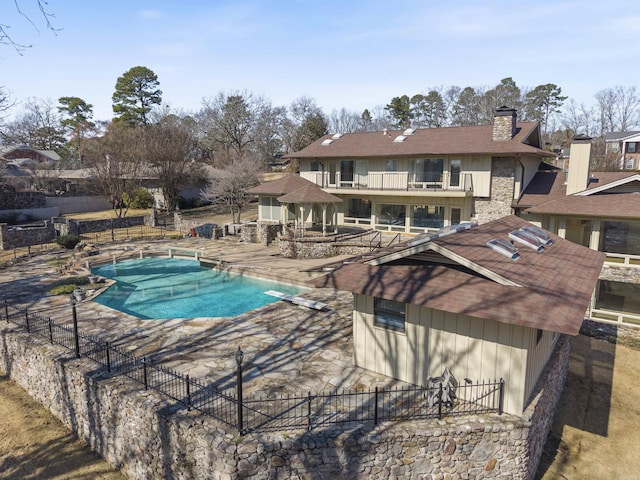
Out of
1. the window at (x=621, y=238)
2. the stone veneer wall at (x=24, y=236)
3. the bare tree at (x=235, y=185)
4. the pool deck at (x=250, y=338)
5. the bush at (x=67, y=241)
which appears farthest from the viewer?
the bare tree at (x=235, y=185)

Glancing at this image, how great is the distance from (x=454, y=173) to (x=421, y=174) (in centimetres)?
213

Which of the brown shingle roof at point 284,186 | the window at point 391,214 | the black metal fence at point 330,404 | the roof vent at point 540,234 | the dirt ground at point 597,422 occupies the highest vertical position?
the brown shingle roof at point 284,186

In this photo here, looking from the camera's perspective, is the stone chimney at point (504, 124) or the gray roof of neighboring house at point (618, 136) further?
the gray roof of neighboring house at point (618, 136)

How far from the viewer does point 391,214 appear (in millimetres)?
28422

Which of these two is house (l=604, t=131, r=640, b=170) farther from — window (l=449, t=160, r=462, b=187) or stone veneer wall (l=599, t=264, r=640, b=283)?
stone veneer wall (l=599, t=264, r=640, b=283)

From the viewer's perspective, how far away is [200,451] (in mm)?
7719

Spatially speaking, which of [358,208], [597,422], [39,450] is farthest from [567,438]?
[358,208]

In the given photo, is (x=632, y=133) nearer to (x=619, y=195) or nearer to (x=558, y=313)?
(x=619, y=195)

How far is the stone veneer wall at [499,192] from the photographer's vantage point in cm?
2375

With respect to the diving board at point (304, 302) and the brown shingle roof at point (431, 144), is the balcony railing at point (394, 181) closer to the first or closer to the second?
the brown shingle roof at point (431, 144)

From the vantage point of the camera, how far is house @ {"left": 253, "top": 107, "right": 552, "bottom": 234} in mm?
24078

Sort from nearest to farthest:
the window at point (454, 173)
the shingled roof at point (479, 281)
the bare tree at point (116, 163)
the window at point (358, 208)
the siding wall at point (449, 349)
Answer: the shingled roof at point (479, 281) → the siding wall at point (449, 349) → the window at point (454, 173) → the window at point (358, 208) → the bare tree at point (116, 163)

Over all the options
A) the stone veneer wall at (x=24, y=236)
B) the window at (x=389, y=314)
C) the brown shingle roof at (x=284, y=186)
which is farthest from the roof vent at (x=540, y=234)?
the stone veneer wall at (x=24, y=236)

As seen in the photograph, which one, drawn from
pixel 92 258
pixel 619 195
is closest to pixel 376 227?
pixel 619 195
